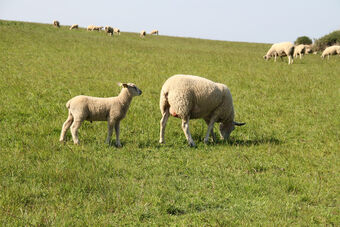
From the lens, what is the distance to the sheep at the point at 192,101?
8367 millimetres

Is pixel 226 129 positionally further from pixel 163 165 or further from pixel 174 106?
pixel 163 165

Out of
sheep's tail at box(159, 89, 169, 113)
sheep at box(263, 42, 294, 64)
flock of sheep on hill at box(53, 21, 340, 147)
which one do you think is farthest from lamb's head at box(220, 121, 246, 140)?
sheep at box(263, 42, 294, 64)

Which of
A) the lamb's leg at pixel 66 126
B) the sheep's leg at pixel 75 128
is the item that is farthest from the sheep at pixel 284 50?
the sheep's leg at pixel 75 128

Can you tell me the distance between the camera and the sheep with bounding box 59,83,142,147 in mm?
7648

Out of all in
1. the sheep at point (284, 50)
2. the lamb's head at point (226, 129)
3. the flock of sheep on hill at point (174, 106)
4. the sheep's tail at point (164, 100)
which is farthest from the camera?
the sheep at point (284, 50)

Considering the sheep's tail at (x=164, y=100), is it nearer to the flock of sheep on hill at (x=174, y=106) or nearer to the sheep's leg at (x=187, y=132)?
the flock of sheep on hill at (x=174, y=106)

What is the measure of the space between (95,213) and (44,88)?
927 cm

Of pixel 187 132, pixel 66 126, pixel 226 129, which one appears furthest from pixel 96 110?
pixel 226 129

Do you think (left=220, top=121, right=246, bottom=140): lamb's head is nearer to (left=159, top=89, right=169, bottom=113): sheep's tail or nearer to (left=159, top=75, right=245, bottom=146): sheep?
(left=159, top=75, right=245, bottom=146): sheep

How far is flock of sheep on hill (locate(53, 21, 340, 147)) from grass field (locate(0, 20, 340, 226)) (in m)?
0.44

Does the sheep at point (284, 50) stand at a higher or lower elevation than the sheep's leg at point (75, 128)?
higher

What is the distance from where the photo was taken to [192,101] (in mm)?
8562

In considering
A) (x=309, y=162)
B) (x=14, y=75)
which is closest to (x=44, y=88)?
(x=14, y=75)

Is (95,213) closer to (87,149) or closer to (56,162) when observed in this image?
(56,162)
